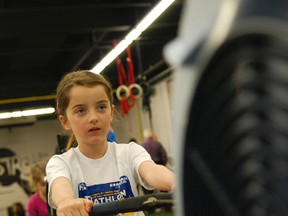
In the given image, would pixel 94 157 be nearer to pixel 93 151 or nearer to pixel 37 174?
pixel 93 151

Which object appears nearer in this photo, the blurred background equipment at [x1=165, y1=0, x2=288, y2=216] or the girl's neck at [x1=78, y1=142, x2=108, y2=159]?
the blurred background equipment at [x1=165, y1=0, x2=288, y2=216]

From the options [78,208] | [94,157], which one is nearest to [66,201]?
[78,208]

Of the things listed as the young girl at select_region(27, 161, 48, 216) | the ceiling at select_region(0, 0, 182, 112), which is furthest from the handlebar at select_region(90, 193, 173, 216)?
the ceiling at select_region(0, 0, 182, 112)

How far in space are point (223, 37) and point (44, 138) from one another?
15.8 metres

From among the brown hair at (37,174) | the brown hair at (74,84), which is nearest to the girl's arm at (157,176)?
the brown hair at (74,84)

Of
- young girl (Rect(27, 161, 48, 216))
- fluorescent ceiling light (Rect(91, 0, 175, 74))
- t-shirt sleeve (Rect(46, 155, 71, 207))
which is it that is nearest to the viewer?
t-shirt sleeve (Rect(46, 155, 71, 207))

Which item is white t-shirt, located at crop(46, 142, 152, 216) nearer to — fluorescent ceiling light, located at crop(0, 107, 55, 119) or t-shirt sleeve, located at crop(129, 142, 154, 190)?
t-shirt sleeve, located at crop(129, 142, 154, 190)

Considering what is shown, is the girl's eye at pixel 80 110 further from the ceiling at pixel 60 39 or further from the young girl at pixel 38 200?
the ceiling at pixel 60 39

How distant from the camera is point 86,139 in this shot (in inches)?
67.3

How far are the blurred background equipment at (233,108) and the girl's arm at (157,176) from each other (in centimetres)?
96

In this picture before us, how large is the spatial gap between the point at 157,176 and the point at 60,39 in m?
9.70

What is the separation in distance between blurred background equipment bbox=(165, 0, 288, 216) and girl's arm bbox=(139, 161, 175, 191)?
960 millimetres

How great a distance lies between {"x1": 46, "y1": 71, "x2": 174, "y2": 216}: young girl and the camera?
64.6 inches

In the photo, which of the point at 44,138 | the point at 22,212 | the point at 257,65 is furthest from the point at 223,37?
the point at 44,138
